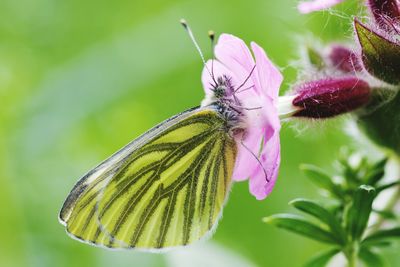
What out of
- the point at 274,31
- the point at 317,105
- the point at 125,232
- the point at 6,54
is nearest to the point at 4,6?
the point at 6,54

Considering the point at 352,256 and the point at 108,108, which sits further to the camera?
the point at 108,108

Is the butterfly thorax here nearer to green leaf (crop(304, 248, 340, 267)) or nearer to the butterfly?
the butterfly

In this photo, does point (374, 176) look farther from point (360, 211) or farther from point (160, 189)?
point (160, 189)

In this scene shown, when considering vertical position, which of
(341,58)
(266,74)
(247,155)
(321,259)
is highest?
(341,58)

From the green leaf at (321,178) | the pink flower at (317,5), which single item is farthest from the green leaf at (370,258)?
the pink flower at (317,5)

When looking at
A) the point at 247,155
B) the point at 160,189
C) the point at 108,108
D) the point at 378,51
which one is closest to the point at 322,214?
the point at 247,155

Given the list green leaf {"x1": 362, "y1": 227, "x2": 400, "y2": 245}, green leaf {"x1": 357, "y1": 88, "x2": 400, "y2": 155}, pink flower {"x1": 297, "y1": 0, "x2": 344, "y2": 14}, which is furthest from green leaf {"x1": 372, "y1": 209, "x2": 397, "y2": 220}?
pink flower {"x1": 297, "y1": 0, "x2": 344, "y2": 14}

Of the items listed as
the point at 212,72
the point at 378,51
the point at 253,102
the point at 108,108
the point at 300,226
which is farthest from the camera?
the point at 108,108

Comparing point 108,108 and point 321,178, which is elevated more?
point 108,108
